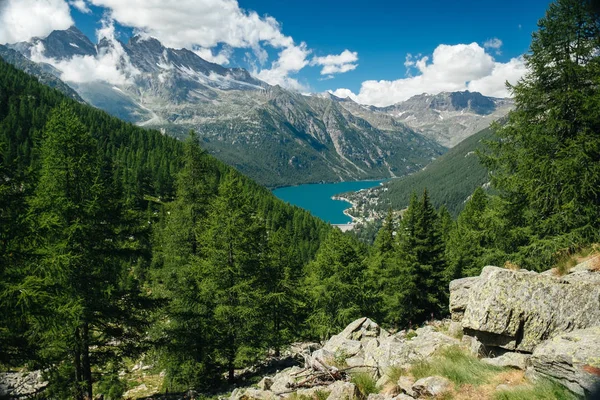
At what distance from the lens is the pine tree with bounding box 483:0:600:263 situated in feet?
40.9

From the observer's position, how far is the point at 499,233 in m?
16.0

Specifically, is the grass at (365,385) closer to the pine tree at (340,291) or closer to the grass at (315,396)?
the grass at (315,396)

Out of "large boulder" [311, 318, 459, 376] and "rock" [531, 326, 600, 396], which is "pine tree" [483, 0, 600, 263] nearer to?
"large boulder" [311, 318, 459, 376]

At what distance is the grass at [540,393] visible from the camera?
4.98 m

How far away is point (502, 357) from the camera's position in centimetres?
737

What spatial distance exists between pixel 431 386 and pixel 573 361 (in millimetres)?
2469

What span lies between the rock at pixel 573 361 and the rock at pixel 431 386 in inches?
62.4

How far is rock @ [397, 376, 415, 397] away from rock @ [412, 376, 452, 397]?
107 millimetres

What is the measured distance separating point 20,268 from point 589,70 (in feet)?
67.0

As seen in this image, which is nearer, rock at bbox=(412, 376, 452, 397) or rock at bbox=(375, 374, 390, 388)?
rock at bbox=(412, 376, 452, 397)

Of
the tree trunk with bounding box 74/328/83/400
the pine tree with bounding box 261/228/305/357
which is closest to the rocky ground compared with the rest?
the tree trunk with bounding box 74/328/83/400

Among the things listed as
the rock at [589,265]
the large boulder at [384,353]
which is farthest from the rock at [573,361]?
the rock at [589,265]

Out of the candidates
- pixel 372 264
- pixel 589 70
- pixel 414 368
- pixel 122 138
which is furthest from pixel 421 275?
pixel 122 138

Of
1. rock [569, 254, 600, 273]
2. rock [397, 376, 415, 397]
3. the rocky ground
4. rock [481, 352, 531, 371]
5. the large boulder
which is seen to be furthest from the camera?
rock [569, 254, 600, 273]
